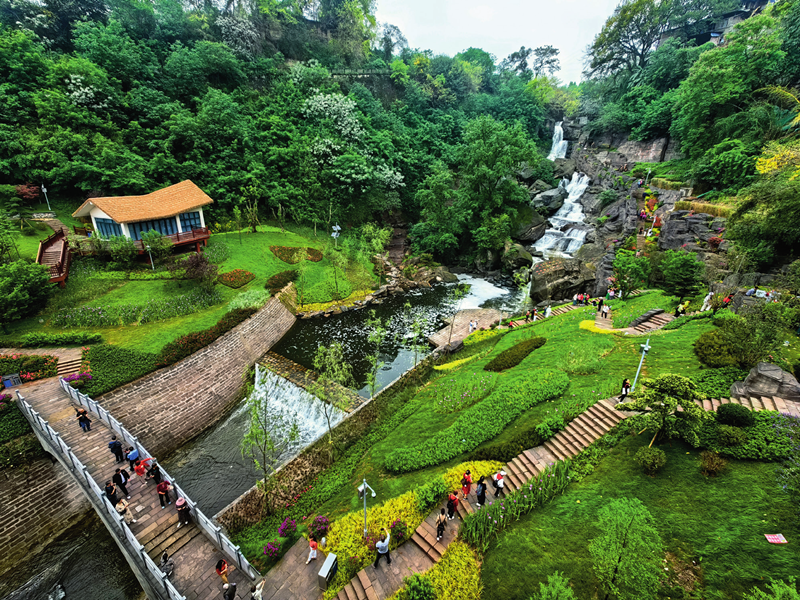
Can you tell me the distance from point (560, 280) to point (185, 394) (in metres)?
35.6

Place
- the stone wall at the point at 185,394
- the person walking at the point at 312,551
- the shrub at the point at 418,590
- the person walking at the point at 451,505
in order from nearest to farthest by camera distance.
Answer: the shrub at the point at 418,590 → the person walking at the point at 312,551 → the person walking at the point at 451,505 → the stone wall at the point at 185,394

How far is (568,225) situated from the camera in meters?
48.6

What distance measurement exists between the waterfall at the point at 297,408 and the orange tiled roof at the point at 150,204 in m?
19.1

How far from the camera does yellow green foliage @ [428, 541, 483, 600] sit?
420 inches

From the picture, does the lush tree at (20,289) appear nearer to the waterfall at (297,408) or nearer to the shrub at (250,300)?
the shrub at (250,300)

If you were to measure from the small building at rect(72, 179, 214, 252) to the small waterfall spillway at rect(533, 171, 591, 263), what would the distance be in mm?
41135

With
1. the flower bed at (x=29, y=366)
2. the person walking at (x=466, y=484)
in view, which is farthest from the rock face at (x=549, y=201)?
the flower bed at (x=29, y=366)

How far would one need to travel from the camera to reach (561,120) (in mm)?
72500

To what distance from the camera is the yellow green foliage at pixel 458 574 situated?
10.7 meters

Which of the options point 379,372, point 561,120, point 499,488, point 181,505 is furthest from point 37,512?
point 561,120

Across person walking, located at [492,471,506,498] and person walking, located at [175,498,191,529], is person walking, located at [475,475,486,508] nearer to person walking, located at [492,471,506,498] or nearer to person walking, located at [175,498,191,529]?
person walking, located at [492,471,506,498]

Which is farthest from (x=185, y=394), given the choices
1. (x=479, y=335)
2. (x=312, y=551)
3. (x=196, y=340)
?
(x=479, y=335)

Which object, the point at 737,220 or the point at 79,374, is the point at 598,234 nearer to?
the point at 737,220

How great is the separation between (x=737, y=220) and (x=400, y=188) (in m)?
41.3
